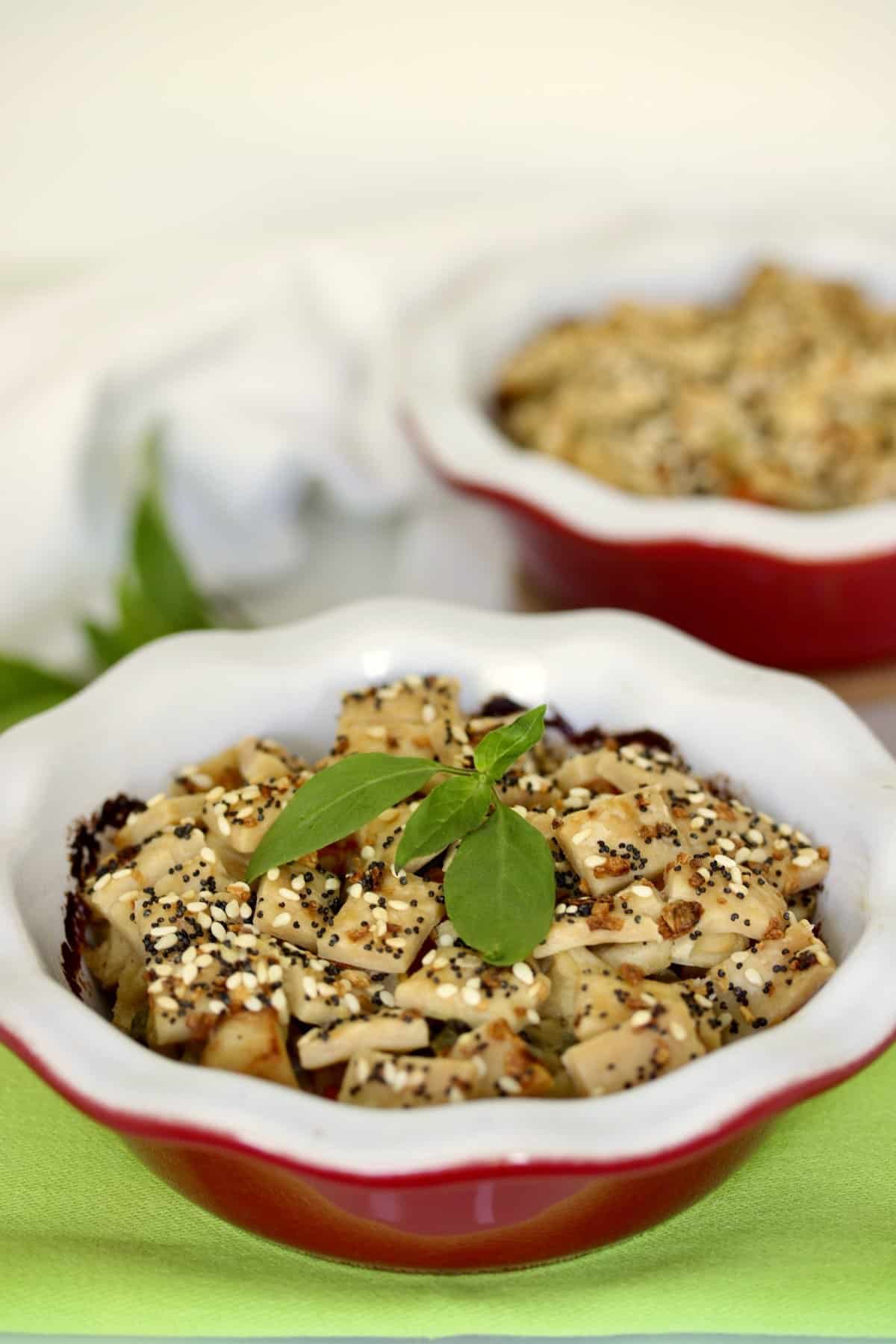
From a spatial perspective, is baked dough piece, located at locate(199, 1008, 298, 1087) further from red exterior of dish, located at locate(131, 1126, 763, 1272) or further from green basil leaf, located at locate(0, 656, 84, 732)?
green basil leaf, located at locate(0, 656, 84, 732)

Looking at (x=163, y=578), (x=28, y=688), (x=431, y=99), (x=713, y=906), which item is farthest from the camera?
(x=431, y=99)

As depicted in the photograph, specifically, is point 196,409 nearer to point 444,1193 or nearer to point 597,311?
point 597,311

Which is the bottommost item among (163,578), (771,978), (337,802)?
(163,578)

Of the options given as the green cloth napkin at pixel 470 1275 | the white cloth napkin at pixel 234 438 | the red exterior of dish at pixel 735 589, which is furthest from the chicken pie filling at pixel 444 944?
the white cloth napkin at pixel 234 438

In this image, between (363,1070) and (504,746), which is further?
(504,746)

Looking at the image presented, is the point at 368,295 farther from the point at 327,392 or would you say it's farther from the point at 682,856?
the point at 682,856

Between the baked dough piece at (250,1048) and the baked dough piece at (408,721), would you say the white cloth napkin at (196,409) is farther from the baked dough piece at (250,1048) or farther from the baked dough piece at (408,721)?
the baked dough piece at (250,1048)

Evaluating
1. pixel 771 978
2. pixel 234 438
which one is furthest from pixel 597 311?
pixel 771 978
